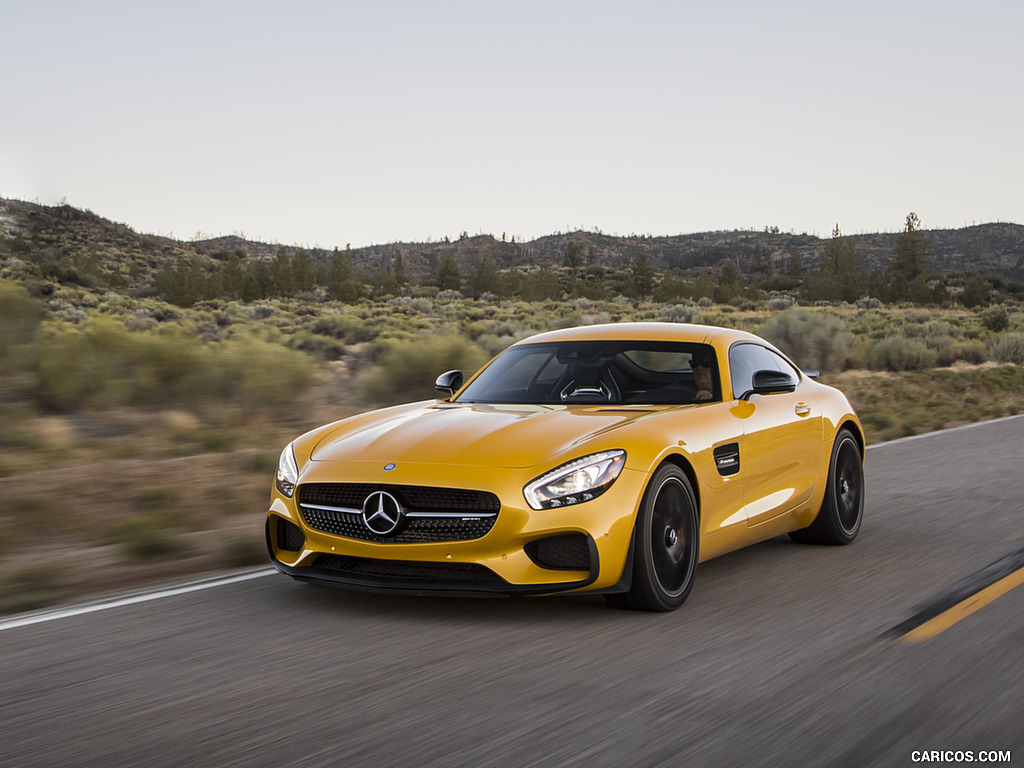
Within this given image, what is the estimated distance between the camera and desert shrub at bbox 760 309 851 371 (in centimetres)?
2997

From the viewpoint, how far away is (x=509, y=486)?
5.10 meters

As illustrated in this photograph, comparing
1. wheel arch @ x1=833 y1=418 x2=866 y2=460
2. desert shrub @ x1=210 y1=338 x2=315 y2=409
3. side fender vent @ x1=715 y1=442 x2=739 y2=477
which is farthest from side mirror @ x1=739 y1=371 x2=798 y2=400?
desert shrub @ x1=210 y1=338 x2=315 y2=409

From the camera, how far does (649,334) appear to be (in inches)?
273

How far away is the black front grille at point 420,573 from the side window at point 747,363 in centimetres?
226

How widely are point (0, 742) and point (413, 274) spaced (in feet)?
571

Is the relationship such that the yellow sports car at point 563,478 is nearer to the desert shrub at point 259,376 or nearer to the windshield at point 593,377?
the windshield at point 593,377

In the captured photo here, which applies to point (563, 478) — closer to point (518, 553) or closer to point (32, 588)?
point (518, 553)

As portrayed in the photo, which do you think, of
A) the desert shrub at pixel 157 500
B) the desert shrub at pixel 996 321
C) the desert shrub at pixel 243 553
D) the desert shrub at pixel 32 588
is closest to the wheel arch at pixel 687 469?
the desert shrub at pixel 243 553

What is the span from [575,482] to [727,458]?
1310mm

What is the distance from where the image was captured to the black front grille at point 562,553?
16.8 feet

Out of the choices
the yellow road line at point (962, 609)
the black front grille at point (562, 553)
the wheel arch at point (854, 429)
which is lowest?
the yellow road line at point (962, 609)

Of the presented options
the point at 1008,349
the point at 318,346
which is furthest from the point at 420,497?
the point at 1008,349

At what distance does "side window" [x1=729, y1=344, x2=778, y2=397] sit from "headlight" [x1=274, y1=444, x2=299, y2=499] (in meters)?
2.61

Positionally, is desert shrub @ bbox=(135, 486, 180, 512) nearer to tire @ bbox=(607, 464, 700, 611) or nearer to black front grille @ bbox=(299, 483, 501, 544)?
black front grille @ bbox=(299, 483, 501, 544)
